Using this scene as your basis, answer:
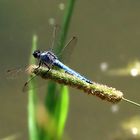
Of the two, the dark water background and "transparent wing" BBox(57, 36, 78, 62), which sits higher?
the dark water background

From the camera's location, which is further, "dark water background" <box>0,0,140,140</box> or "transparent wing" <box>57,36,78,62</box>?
"dark water background" <box>0,0,140,140</box>

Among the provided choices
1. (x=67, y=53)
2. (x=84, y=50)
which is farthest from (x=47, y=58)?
(x=84, y=50)

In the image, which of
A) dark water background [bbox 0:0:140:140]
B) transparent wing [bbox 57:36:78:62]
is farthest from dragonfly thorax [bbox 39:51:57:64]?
dark water background [bbox 0:0:140:140]

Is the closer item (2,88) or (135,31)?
(2,88)

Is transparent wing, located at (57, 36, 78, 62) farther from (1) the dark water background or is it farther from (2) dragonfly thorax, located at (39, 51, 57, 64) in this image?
(1) the dark water background

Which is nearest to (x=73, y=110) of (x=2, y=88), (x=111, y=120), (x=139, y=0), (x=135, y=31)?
(x=111, y=120)

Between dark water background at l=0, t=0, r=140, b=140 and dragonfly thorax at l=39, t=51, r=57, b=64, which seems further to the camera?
dark water background at l=0, t=0, r=140, b=140

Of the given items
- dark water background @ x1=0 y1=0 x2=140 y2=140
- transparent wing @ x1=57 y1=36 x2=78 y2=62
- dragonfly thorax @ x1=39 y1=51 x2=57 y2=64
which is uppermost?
dark water background @ x1=0 y1=0 x2=140 y2=140

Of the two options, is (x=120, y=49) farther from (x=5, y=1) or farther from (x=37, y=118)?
(x=37, y=118)

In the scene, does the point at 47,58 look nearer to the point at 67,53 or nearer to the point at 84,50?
the point at 67,53
